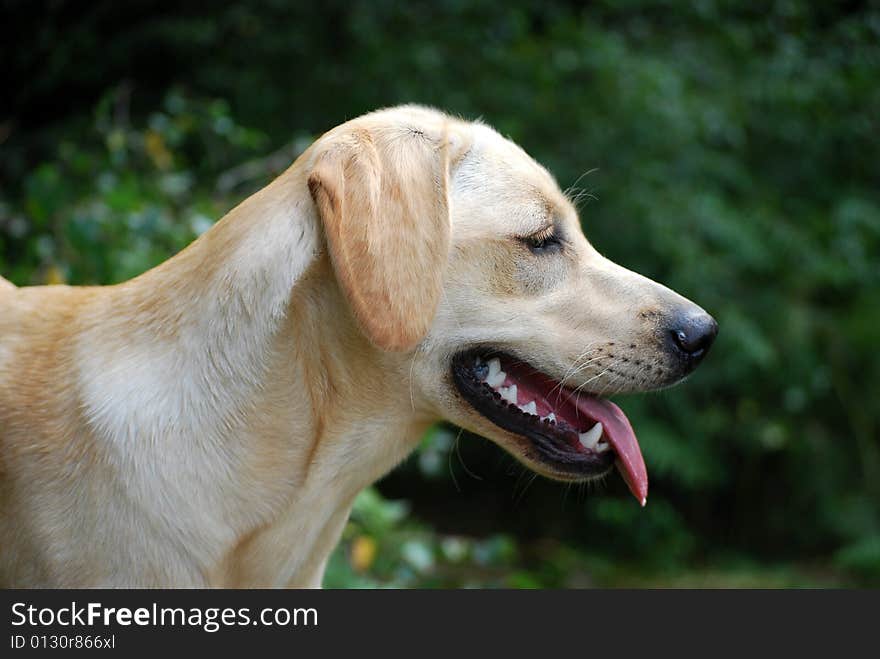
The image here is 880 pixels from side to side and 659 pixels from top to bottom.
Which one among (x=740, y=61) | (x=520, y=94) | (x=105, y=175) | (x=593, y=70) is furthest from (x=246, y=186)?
(x=740, y=61)

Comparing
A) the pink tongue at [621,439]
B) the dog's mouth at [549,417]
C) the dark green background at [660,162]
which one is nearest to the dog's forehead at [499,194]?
the dog's mouth at [549,417]

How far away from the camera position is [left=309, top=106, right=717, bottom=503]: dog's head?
7.19 ft

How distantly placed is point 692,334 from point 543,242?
0.41 metres

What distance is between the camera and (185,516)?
2.16 meters

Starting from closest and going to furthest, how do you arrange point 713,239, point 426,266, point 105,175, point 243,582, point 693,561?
1. point 426,266
2. point 243,582
3. point 105,175
4. point 713,239
5. point 693,561

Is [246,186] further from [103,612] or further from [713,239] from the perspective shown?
[103,612]

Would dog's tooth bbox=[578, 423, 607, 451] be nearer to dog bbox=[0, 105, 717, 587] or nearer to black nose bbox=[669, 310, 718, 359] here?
dog bbox=[0, 105, 717, 587]

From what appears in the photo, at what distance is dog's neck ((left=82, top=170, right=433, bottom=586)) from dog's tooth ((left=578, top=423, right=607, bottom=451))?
457 mm

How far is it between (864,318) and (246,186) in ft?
12.1

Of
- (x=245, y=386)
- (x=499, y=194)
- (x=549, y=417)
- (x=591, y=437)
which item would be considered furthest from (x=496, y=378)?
(x=245, y=386)

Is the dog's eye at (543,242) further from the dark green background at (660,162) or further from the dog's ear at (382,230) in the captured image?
the dark green background at (660,162)

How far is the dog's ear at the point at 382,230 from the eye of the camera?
2.05 metres

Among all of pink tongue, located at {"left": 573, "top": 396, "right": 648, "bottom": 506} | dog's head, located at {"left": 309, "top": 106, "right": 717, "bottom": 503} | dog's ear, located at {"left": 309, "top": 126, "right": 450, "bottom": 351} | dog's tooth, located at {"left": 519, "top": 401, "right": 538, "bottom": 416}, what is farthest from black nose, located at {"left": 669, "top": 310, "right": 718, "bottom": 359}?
dog's ear, located at {"left": 309, "top": 126, "right": 450, "bottom": 351}

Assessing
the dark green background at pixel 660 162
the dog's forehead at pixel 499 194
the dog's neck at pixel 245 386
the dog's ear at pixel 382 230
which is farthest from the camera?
the dark green background at pixel 660 162
